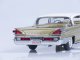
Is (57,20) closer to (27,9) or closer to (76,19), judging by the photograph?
(76,19)

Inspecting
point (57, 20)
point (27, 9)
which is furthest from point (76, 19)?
point (27, 9)

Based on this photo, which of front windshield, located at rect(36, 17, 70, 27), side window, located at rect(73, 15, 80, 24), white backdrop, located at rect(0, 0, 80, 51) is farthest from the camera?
white backdrop, located at rect(0, 0, 80, 51)

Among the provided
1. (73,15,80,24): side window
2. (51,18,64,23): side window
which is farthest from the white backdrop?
(73,15,80,24): side window

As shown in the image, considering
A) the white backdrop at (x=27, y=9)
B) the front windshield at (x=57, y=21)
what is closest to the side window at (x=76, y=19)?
the front windshield at (x=57, y=21)

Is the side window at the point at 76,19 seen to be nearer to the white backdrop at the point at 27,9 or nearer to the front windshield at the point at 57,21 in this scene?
the front windshield at the point at 57,21

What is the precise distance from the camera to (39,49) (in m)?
16.2

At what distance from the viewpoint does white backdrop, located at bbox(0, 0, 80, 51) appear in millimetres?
25719

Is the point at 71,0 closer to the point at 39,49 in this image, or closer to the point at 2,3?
the point at 2,3

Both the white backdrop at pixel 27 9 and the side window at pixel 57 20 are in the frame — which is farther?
the white backdrop at pixel 27 9

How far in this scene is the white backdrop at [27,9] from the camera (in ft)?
84.4

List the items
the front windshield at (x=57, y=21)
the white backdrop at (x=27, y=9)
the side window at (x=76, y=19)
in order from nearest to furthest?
the front windshield at (x=57, y=21)
the side window at (x=76, y=19)
the white backdrop at (x=27, y=9)

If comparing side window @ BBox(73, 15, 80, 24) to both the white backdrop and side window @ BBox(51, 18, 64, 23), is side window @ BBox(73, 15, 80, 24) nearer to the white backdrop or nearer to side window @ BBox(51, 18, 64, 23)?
side window @ BBox(51, 18, 64, 23)

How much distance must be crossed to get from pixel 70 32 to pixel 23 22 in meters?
10.4

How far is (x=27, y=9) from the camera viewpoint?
27.7 metres
